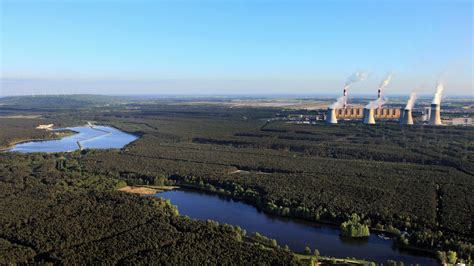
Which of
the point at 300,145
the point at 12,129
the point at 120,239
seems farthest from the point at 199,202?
the point at 12,129

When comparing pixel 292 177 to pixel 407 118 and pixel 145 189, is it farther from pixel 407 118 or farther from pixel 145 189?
pixel 407 118

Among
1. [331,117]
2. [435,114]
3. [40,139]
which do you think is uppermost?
[435,114]

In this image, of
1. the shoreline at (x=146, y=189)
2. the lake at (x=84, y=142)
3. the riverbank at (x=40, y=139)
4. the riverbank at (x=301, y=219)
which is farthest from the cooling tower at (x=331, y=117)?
the shoreline at (x=146, y=189)

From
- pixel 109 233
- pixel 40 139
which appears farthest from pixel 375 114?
pixel 109 233

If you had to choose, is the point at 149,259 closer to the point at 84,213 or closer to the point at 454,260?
the point at 84,213

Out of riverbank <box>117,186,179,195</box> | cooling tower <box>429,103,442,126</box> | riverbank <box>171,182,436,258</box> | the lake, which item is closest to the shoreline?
riverbank <box>117,186,179,195</box>
